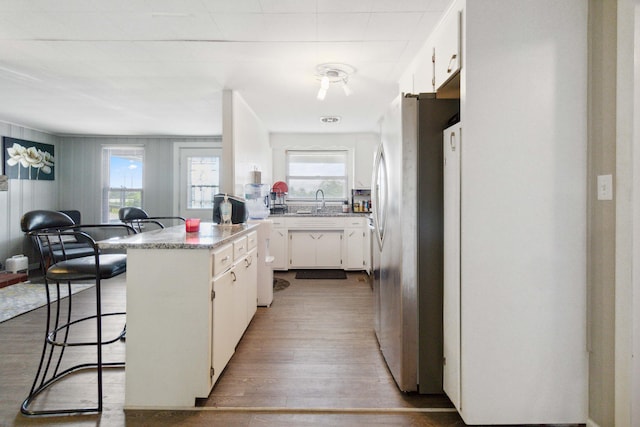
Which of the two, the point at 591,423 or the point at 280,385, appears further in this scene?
the point at 280,385

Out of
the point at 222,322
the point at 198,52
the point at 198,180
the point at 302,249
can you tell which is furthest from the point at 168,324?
the point at 198,180

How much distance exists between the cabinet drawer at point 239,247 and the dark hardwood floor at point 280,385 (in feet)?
2.30

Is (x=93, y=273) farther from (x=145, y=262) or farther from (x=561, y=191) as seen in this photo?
(x=561, y=191)

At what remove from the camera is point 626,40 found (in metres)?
1.42

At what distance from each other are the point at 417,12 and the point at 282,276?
3.77 meters

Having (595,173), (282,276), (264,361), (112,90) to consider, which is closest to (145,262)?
(264,361)

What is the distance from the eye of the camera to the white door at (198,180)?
6027 mm

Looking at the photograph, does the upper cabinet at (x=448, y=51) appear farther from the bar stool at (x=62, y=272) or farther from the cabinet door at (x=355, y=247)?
the cabinet door at (x=355, y=247)

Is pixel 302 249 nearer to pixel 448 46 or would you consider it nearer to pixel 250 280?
pixel 250 280

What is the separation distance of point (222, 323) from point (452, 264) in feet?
4.53

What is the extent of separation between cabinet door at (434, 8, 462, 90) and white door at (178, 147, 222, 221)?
4593 mm

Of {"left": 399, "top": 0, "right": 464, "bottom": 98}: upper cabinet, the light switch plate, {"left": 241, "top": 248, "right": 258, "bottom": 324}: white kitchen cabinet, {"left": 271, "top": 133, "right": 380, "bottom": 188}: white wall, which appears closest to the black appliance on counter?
{"left": 241, "top": 248, "right": 258, "bottom": 324}: white kitchen cabinet

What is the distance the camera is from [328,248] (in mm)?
5227

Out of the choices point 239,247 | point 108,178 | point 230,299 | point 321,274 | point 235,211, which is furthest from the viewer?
point 108,178
